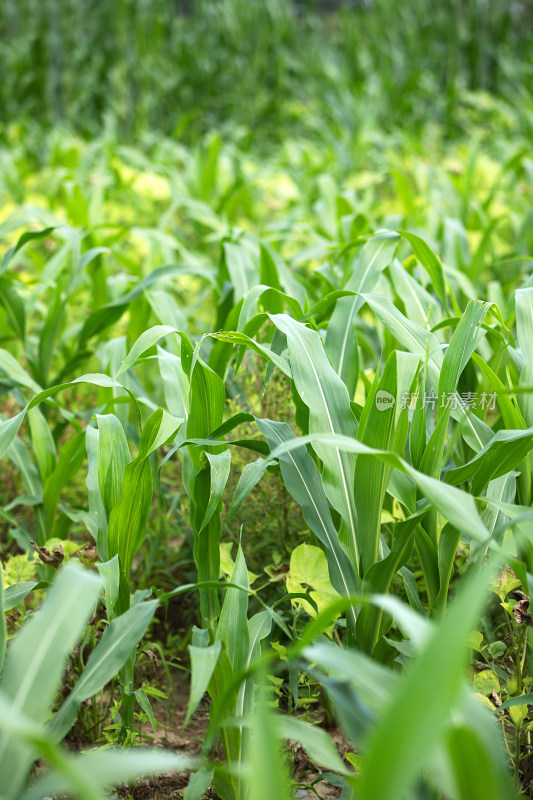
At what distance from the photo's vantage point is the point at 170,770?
1025 millimetres

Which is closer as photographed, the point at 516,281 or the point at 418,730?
the point at 418,730

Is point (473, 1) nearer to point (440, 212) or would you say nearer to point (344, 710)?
point (440, 212)

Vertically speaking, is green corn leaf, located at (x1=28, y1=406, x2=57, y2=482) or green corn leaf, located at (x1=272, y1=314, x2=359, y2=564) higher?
green corn leaf, located at (x1=272, y1=314, x2=359, y2=564)

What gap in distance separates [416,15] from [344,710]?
7224mm

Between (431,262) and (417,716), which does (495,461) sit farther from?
(431,262)

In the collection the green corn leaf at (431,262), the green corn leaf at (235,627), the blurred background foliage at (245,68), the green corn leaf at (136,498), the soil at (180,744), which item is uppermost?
the blurred background foliage at (245,68)

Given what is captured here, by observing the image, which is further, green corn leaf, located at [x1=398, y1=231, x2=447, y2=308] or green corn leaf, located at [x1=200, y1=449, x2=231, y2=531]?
green corn leaf, located at [x1=398, y1=231, x2=447, y2=308]

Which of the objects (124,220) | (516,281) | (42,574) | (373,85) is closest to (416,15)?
(373,85)

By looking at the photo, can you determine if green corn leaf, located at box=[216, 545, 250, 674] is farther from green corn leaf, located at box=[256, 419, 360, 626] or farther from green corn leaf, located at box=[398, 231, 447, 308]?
green corn leaf, located at box=[398, 231, 447, 308]

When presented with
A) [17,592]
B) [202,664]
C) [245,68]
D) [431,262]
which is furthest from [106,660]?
[245,68]

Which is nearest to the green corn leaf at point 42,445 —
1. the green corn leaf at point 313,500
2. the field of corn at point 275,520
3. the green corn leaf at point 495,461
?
the field of corn at point 275,520

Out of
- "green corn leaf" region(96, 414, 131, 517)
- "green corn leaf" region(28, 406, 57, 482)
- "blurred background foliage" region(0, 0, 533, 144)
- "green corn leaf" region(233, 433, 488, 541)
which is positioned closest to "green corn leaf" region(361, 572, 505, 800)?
"green corn leaf" region(233, 433, 488, 541)

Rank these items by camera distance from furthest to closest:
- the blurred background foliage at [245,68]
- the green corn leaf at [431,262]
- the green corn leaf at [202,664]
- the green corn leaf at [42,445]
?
the blurred background foliage at [245,68]
the green corn leaf at [431,262]
the green corn leaf at [42,445]
the green corn leaf at [202,664]

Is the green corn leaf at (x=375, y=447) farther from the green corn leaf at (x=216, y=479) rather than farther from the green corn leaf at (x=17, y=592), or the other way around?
the green corn leaf at (x=17, y=592)
